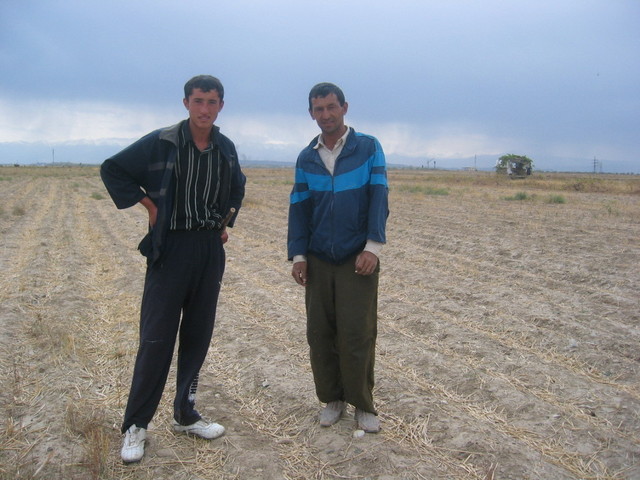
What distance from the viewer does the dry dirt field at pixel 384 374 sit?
9.46 feet

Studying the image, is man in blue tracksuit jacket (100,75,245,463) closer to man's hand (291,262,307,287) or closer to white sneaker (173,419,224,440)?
white sneaker (173,419,224,440)

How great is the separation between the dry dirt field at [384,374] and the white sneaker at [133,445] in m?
0.06

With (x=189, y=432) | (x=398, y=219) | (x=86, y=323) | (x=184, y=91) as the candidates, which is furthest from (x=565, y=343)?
(x=398, y=219)

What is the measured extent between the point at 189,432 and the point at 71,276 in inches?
189

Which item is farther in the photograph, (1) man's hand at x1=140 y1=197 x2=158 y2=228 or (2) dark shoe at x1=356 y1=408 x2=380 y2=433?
(2) dark shoe at x1=356 y1=408 x2=380 y2=433

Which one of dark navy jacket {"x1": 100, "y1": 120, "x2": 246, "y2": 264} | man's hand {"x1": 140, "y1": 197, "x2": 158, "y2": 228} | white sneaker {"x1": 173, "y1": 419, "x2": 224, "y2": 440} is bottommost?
white sneaker {"x1": 173, "y1": 419, "x2": 224, "y2": 440}

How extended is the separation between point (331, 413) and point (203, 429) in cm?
80

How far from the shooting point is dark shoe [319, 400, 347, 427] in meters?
3.26

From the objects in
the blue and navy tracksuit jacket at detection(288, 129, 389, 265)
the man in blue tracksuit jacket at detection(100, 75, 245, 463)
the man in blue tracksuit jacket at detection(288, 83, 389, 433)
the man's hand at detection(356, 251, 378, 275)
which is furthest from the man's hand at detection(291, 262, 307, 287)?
the man in blue tracksuit jacket at detection(100, 75, 245, 463)

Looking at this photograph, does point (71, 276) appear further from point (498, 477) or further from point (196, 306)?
point (498, 477)

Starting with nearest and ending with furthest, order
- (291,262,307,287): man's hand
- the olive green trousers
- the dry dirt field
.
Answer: the dry dirt field < the olive green trousers < (291,262,307,287): man's hand

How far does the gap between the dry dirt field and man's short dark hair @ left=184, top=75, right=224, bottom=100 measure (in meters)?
2.03

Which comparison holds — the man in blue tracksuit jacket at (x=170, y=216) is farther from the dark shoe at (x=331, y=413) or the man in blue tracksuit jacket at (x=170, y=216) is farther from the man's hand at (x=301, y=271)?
the dark shoe at (x=331, y=413)

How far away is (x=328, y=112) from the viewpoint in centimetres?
298
